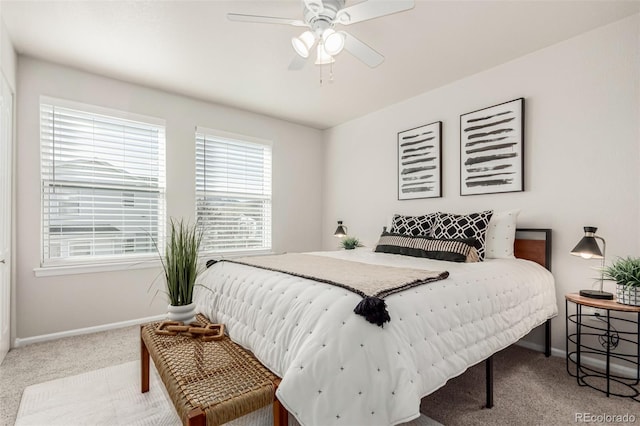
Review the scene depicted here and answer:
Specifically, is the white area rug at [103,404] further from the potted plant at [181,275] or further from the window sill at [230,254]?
the window sill at [230,254]

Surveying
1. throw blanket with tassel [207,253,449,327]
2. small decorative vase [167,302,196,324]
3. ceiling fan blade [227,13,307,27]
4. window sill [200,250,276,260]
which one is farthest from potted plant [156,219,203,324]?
window sill [200,250,276,260]

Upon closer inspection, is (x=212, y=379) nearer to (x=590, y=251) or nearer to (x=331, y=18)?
(x=331, y=18)

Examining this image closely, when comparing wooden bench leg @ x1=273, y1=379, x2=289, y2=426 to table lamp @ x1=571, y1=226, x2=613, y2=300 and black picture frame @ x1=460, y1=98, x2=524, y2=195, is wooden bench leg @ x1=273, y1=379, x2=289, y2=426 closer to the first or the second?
table lamp @ x1=571, y1=226, x2=613, y2=300

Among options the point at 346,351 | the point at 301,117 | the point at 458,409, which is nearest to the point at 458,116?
the point at 301,117

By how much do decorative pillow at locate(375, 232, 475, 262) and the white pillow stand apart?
28 centimetres

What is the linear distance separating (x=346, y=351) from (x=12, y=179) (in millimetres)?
3185

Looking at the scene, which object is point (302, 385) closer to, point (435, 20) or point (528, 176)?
point (435, 20)

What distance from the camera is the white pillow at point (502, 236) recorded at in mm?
2670

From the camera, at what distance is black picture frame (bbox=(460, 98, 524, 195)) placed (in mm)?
2816

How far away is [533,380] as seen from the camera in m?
2.16

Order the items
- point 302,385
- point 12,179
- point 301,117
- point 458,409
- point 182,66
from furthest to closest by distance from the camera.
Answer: point 301,117 < point 182,66 < point 12,179 < point 458,409 < point 302,385

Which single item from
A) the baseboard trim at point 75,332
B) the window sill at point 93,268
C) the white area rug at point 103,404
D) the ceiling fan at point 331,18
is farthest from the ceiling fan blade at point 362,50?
the baseboard trim at point 75,332

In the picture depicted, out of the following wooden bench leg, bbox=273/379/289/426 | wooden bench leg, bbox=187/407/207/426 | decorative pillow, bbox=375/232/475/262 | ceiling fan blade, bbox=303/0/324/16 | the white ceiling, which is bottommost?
wooden bench leg, bbox=273/379/289/426

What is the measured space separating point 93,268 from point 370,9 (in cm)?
327
